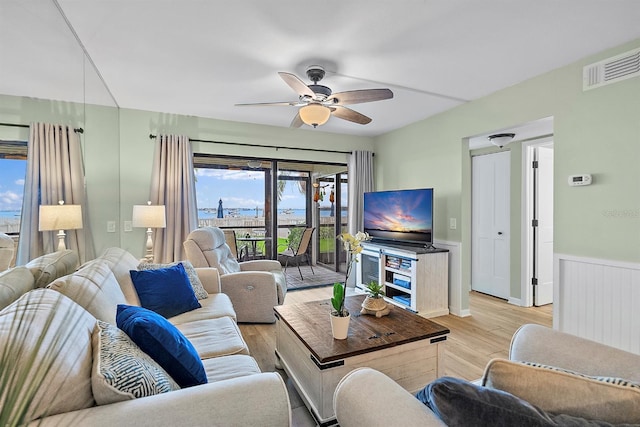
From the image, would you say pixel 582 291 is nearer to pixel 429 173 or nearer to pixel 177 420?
pixel 429 173

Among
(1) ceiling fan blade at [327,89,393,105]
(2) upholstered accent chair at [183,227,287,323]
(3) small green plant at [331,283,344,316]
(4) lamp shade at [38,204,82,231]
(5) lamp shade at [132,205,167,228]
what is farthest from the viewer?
(5) lamp shade at [132,205,167,228]

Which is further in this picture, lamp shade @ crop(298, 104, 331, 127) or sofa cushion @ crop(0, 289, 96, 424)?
lamp shade @ crop(298, 104, 331, 127)

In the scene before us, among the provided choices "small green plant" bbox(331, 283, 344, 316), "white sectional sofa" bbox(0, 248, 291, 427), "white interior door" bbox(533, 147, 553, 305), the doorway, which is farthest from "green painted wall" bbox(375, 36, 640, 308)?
"white sectional sofa" bbox(0, 248, 291, 427)

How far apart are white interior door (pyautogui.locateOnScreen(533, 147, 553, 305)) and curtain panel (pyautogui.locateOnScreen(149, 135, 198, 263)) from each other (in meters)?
4.50

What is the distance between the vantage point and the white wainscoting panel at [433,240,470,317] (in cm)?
363

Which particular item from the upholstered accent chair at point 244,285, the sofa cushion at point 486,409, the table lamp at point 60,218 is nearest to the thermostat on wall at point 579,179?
the sofa cushion at point 486,409

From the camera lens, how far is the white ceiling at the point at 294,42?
1.80 metres

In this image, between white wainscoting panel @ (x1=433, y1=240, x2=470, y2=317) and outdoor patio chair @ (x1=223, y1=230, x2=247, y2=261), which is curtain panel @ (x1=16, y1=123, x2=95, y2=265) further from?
white wainscoting panel @ (x1=433, y1=240, x2=470, y2=317)

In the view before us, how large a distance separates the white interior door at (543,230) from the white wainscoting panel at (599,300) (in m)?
1.55

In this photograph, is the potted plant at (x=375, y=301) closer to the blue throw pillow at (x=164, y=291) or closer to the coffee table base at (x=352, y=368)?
the coffee table base at (x=352, y=368)

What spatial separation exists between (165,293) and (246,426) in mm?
1556

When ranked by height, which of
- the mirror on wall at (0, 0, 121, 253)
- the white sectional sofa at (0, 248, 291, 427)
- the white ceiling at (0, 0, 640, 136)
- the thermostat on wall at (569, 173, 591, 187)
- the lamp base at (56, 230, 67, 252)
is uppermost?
the white ceiling at (0, 0, 640, 136)

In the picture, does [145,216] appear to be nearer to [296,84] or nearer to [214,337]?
[214,337]

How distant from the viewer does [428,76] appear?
110 inches
